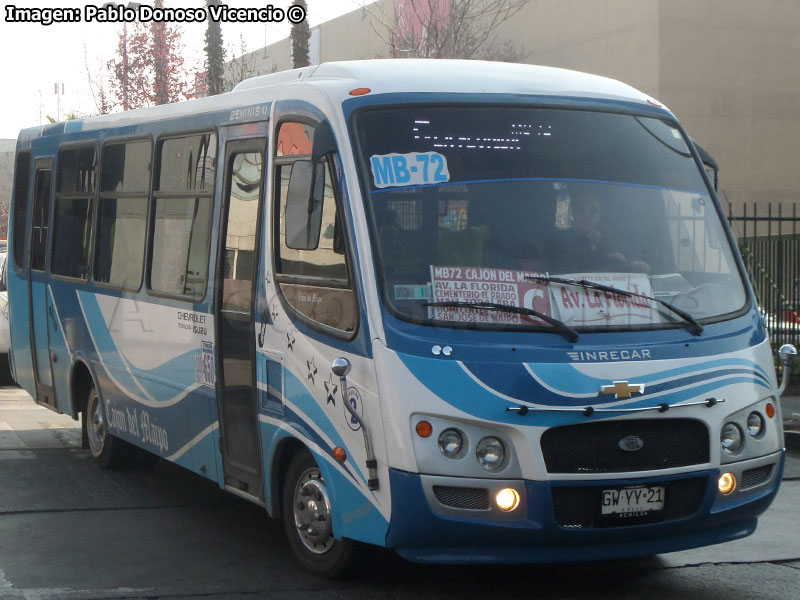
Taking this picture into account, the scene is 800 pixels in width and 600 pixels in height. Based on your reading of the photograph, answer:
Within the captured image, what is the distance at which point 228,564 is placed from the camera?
6.86 meters

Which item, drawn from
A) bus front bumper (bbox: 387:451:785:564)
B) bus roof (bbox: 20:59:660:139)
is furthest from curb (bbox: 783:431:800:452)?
bus front bumper (bbox: 387:451:785:564)

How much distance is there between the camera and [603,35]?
33.2 meters

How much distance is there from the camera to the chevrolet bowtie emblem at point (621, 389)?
18.8 ft

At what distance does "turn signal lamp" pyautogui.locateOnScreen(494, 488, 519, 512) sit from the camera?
5.61 metres

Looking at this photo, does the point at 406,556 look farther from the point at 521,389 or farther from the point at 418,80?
the point at 418,80

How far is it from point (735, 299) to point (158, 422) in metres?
3.90

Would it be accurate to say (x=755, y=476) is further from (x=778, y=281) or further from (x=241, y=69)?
(x=241, y=69)

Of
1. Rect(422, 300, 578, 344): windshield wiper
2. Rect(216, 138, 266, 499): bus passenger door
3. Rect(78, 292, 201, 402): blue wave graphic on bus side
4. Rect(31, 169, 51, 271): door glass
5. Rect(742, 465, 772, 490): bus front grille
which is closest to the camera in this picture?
Rect(422, 300, 578, 344): windshield wiper

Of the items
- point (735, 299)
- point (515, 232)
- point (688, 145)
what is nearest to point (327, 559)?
point (515, 232)

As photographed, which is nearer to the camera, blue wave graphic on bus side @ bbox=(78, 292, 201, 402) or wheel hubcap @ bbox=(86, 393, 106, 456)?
blue wave graphic on bus side @ bbox=(78, 292, 201, 402)

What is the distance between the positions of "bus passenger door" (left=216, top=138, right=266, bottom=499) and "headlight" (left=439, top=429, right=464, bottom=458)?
1629mm

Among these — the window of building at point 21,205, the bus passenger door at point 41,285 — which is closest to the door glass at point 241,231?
the bus passenger door at point 41,285

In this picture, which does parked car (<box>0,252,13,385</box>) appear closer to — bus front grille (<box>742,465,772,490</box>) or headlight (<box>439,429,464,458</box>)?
headlight (<box>439,429,464,458</box>)

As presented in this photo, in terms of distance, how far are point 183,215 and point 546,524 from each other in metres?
3.56
